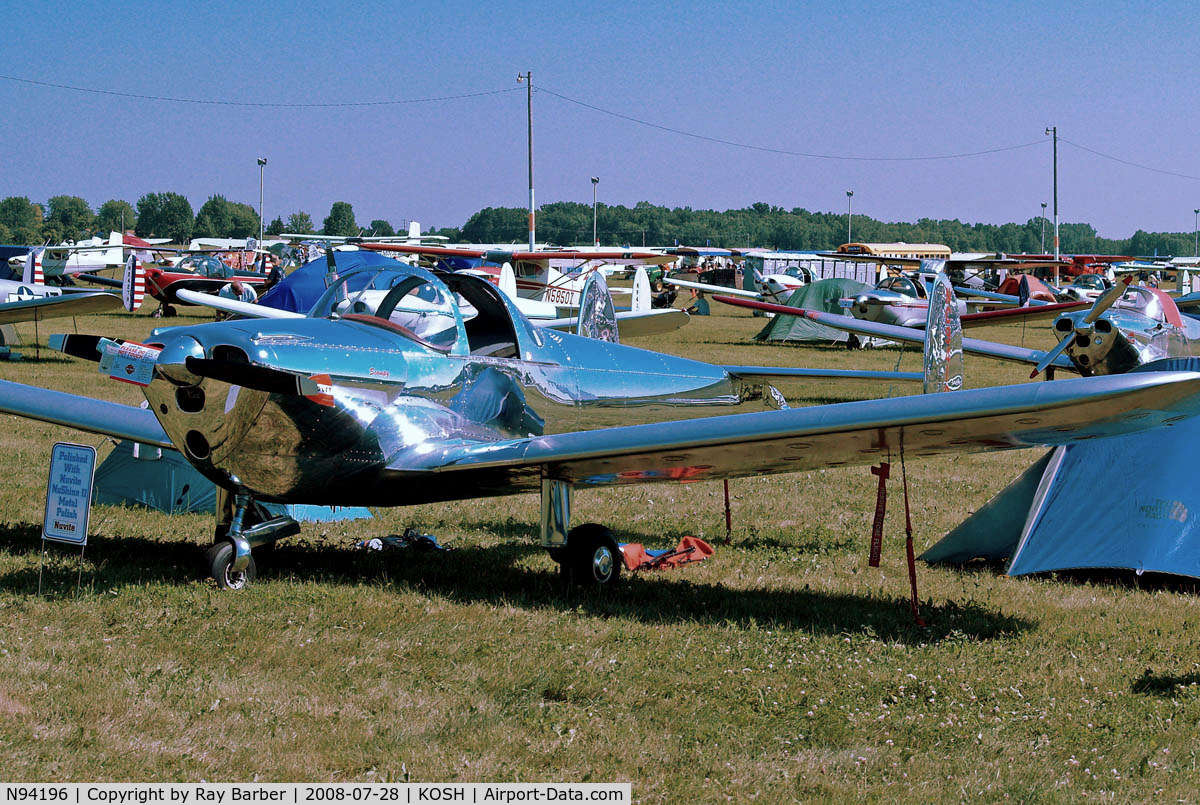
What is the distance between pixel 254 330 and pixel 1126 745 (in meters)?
5.00

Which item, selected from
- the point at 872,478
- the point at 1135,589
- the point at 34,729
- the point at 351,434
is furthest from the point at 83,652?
the point at 872,478

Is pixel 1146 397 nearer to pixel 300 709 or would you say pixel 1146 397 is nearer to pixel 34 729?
pixel 300 709

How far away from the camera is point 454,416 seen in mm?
7625

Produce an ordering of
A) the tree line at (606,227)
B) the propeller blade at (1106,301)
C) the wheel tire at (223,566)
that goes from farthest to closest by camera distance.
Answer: the tree line at (606,227) < the propeller blade at (1106,301) < the wheel tire at (223,566)

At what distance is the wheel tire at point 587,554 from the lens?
24.8 ft

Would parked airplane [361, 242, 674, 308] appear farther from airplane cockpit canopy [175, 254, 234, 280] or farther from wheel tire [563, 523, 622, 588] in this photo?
wheel tire [563, 523, 622, 588]

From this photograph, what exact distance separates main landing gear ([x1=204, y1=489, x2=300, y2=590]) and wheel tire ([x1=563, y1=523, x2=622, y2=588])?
1809mm

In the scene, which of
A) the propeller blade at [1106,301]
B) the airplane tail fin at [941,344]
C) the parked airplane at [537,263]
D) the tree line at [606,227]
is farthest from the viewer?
the tree line at [606,227]

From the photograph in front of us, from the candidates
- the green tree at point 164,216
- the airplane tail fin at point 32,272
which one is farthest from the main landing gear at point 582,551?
the green tree at point 164,216

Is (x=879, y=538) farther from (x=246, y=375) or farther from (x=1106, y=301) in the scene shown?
(x=1106, y=301)

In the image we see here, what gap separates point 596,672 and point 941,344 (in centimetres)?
454

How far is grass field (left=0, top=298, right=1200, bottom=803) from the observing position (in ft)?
15.3

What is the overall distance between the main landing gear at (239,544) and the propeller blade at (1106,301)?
430 inches

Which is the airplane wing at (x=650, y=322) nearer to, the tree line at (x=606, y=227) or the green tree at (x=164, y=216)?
the tree line at (x=606, y=227)
